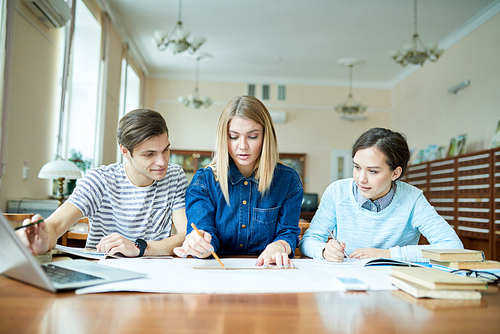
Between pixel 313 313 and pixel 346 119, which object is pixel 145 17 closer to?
pixel 346 119

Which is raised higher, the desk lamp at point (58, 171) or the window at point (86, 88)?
the window at point (86, 88)

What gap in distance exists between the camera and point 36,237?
3.61 ft

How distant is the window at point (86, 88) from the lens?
17.1 ft

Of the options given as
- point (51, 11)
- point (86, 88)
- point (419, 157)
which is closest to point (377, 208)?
point (51, 11)

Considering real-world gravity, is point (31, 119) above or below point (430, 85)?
below

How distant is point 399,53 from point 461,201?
7.10 ft

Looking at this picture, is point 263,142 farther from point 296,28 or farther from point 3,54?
point 296,28

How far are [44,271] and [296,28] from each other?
19.4 feet

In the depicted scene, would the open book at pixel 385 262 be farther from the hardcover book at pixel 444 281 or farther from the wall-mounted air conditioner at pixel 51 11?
the wall-mounted air conditioner at pixel 51 11

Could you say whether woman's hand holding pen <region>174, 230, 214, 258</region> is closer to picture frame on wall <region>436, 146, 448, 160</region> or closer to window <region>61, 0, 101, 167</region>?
window <region>61, 0, 101, 167</region>

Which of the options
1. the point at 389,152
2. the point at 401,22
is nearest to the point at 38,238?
the point at 389,152

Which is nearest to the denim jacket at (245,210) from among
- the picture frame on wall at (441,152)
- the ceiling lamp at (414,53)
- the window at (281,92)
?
the ceiling lamp at (414,53)

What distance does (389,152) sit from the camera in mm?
1560

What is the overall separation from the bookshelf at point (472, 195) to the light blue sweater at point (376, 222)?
3383 mm
